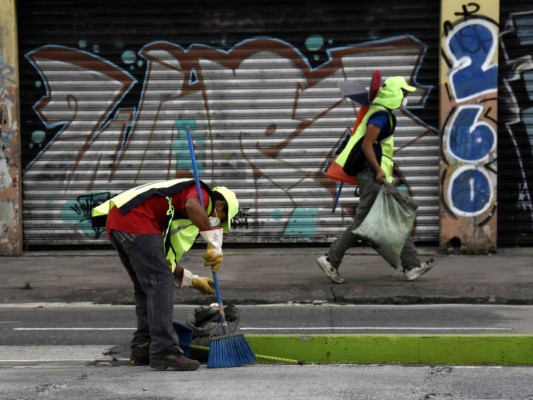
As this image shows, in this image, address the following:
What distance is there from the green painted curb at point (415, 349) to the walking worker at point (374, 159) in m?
3.98

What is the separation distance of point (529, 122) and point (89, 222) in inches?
231

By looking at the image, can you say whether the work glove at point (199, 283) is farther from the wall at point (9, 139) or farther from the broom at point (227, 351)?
the wall at point (9, 139)

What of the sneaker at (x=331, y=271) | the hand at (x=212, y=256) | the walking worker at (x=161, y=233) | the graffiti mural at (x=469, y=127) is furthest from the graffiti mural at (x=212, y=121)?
the hand at (x=212, y=256)

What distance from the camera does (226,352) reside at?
23.9ft

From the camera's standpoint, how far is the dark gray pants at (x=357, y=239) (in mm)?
11516

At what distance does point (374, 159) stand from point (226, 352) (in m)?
4.48

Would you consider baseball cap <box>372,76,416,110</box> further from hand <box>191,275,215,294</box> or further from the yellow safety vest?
hand <box>191,275,215,294</box>

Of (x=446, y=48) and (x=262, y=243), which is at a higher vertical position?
(x=446, y=48)

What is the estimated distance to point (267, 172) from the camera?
14.4 metres

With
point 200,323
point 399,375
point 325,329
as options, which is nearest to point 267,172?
point 325,329

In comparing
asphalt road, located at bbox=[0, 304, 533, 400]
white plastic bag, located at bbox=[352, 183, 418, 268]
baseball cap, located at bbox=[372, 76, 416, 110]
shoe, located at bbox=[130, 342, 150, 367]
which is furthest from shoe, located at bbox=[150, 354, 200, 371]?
baseball cap, located at bbox=[372, 76, 416, 110]

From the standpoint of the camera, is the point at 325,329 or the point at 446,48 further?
the point at 446,48

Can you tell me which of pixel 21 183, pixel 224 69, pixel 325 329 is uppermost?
pixel 224 69

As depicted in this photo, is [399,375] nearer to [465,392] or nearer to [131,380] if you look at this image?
[465,392]
